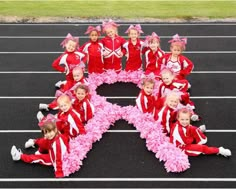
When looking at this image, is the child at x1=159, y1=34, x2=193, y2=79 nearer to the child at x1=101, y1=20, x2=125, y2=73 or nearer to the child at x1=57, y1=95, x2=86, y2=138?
the child at x1=101, y1=20, x2=125, y2=73

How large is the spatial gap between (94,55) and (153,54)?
4.22 feet

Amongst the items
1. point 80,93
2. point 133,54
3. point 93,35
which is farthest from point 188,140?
point 93,35

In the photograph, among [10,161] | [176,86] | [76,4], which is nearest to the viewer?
[10,161]

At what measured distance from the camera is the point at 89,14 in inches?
550

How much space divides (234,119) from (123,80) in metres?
2.60

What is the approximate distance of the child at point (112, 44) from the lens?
9.22m

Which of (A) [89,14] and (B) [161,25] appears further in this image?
(A) [89,14]

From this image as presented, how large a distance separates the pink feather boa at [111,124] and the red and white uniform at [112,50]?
75 cm

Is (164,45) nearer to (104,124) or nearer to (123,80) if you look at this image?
(123,80)

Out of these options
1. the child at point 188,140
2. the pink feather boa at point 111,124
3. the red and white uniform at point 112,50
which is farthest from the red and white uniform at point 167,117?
the red and white uniform at point 112,50

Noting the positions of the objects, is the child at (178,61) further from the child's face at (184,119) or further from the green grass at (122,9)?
the green grass at (122,9)

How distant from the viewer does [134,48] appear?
9219mm

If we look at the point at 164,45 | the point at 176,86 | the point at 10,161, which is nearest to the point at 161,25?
the point at 164,45

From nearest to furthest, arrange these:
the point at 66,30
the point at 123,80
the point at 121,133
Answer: the point at 121,133
the point at 123,80
the point at 66,30
